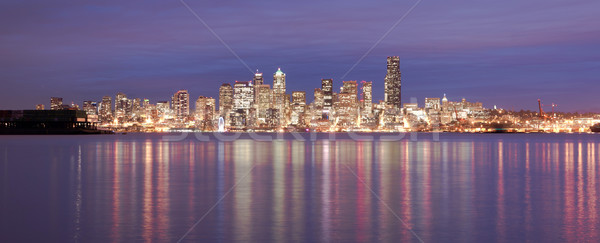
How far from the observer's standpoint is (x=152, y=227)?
58.1 ft

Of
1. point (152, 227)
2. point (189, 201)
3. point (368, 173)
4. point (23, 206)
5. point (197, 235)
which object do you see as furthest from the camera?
point (368, 173)

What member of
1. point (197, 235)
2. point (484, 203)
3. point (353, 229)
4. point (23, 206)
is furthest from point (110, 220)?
point (484, 203)

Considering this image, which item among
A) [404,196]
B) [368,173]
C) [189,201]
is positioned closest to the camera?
[189,201]

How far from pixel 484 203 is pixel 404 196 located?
351 cm

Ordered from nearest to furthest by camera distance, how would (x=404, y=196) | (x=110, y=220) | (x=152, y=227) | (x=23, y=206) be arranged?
(x=152, y=227) < (x=110, y=220) < (x=23, y=206) < (x=404, y=196)

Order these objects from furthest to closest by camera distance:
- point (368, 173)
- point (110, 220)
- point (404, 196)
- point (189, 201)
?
point (368, 173)
point (404, 196)
point (189, 201)
point (110, 220)

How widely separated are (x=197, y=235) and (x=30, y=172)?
27.7 m

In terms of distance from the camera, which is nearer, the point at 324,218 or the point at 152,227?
the point at 152,227

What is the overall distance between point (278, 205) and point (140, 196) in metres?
6.45

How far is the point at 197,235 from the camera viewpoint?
16.6 m

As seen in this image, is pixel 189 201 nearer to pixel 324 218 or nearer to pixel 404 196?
pixel 324 218

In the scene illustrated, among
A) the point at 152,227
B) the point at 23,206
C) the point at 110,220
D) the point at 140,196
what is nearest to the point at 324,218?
the point at 152,227

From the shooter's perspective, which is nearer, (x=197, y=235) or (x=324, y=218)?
(x=197, y=235)

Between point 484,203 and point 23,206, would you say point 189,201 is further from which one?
point 484,203
